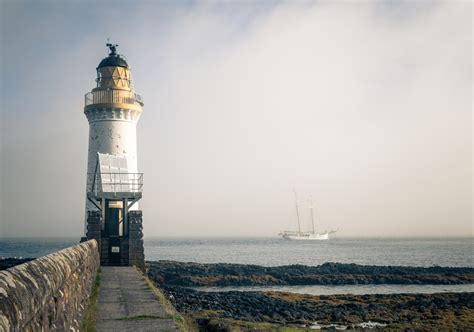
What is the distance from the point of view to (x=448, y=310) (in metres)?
21.7

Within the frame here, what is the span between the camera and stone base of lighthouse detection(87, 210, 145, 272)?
2022 centimetres

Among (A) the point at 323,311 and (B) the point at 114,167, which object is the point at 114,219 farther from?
(A) the point at 323,311

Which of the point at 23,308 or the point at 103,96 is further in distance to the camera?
the point at 103,96

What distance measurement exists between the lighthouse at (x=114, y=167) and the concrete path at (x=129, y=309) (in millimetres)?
6561

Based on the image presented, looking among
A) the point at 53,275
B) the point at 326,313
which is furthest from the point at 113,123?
the point at 53,275

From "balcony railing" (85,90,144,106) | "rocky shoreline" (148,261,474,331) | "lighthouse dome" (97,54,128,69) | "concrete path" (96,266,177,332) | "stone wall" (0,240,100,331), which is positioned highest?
"lighthouse dome" (97,54,128,69)

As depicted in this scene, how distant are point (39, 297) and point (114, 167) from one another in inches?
760

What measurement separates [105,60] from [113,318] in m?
21.8

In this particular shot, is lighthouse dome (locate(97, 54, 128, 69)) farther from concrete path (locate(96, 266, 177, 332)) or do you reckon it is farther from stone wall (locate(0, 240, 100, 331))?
stone wall (locate(0, 240, 100, 331))

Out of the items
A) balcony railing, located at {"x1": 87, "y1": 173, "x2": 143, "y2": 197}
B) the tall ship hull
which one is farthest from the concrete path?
the tall ship hull

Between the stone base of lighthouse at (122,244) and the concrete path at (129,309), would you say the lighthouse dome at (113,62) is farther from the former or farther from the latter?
the concrete path at (129,309)

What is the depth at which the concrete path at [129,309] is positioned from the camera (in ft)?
25.5

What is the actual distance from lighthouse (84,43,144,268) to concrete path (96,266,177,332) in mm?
6561

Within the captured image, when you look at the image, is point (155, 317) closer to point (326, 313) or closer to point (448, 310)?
point (326, 313)
